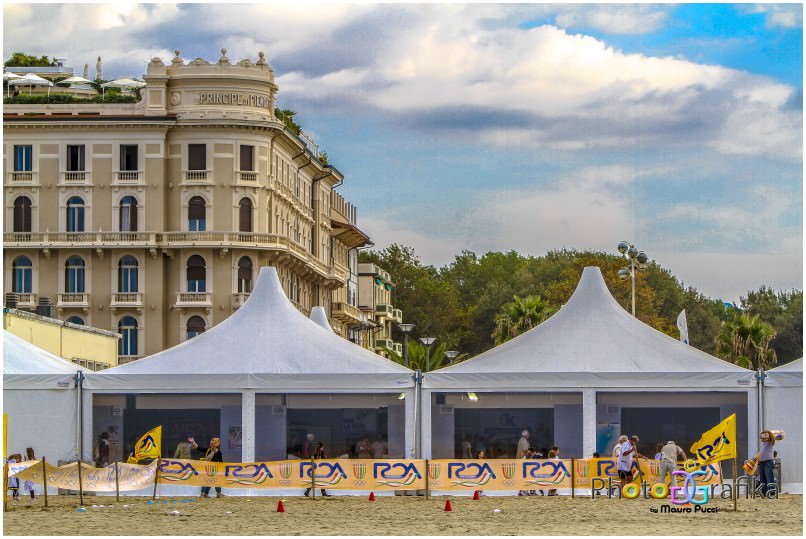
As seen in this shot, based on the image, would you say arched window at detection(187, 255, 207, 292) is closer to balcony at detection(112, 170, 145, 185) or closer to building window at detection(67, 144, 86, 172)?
balcony at detection(112, 170, 145, 185)

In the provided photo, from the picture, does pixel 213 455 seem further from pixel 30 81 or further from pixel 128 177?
pixel 30 81

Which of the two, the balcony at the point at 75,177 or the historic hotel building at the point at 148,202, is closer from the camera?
the historic hotel building at the point at 148,202

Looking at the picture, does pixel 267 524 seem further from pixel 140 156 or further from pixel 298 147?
pixel 298 147

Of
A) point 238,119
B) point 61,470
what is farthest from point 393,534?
point 238,119

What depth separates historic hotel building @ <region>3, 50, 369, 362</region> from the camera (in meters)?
80.1

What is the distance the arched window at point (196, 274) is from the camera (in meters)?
80.8

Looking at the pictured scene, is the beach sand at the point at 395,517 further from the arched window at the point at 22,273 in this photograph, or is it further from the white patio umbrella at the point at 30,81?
the white patio umbrella at the point at 30,81

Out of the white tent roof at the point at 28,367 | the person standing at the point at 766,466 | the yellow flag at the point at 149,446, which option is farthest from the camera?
the white tent roof at the point at 28,367

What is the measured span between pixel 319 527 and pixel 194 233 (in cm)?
5821

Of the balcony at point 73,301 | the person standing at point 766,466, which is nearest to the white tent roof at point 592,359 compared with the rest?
the person standing at point 766,466

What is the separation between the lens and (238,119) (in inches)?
3137

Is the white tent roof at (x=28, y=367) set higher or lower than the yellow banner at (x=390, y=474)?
higher

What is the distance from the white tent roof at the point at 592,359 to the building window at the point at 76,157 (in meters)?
49.6

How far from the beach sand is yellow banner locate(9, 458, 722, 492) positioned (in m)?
0.32
